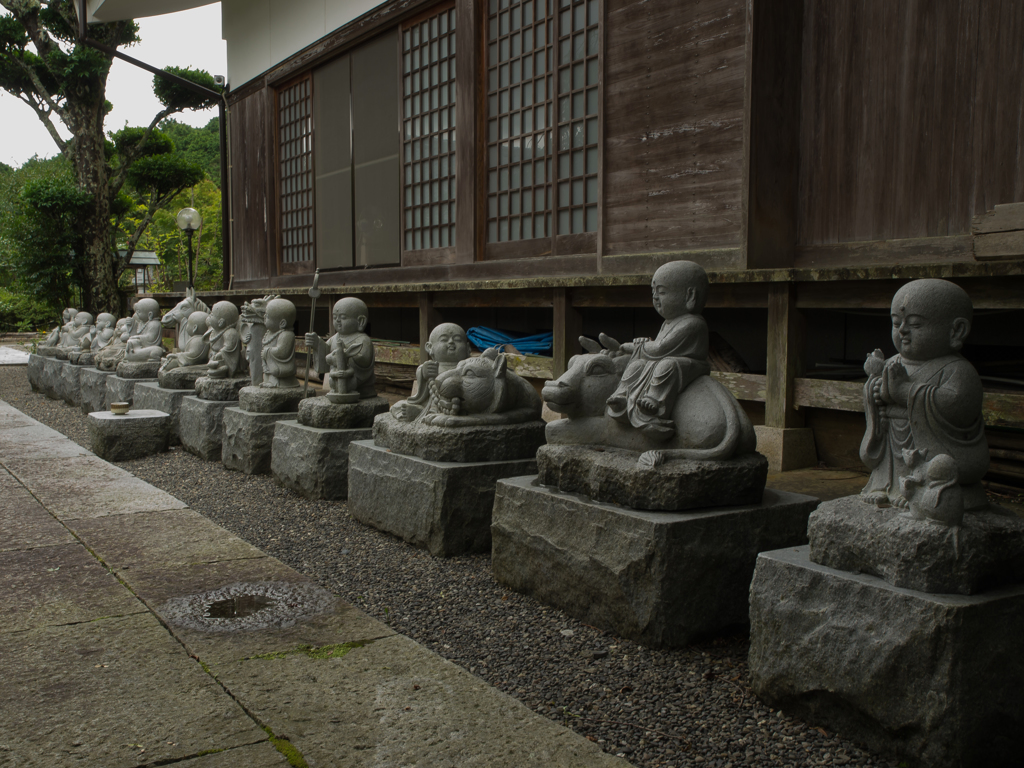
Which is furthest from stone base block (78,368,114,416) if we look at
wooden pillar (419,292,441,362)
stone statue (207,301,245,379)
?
wooden pillar (419,292,441,362)

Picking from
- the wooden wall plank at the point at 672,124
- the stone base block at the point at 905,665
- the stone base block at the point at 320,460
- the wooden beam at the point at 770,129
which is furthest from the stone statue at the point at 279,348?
the stone base block at the point at 905,665

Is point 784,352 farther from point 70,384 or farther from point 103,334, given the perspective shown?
point 70,384

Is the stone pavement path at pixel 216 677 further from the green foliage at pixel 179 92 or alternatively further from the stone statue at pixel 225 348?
the green foliage at pixel 179 92

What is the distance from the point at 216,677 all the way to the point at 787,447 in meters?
3.64

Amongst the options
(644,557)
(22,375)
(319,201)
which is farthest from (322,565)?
(22,375)

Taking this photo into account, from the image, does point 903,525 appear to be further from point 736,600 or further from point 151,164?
point 151,164

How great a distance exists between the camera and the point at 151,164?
805 inches

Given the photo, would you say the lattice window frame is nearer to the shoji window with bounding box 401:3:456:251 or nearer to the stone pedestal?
the shoji window with bounding box 401:3:456:251

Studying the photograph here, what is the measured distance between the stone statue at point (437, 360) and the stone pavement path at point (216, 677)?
4.23 feet

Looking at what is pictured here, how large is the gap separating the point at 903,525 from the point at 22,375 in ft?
58.6

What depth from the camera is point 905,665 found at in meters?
2.38

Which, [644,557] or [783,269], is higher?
[783,269]

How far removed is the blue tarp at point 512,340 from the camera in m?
7.55

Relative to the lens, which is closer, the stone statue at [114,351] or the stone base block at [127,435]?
the stone base block at [127,435]
